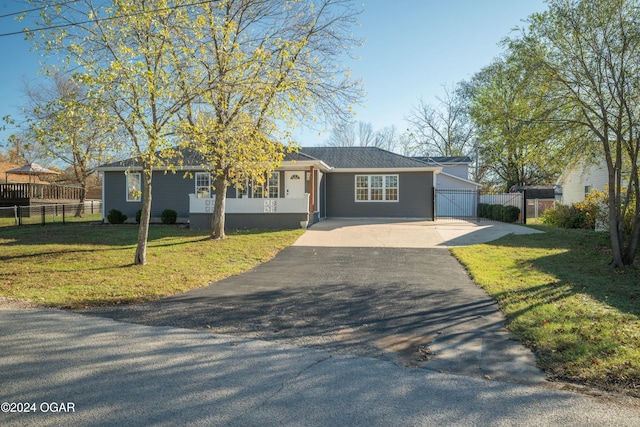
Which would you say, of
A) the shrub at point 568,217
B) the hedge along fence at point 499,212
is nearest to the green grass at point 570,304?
the shrub at point 568,217

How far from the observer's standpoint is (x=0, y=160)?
1794 inches

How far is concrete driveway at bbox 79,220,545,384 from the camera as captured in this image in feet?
16.1

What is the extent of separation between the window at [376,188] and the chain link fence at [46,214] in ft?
50.3

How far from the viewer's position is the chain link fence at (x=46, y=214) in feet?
73.2

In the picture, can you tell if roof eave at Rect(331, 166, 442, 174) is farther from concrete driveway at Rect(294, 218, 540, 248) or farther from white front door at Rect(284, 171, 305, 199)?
concrete driveway at Rect(294, 218, 540, 248)

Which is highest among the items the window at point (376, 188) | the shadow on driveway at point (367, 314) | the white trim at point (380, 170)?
the white trim at point (380, 170)

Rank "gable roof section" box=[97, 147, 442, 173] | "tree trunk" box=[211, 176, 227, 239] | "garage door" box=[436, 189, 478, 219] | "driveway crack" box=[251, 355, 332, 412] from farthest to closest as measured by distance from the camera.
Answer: "garage door" box=[436, 189, 478, 219] → "gable roof section" box=[97, 147, 442, 173] → "tree trunk" box=[211, 176, 227, 239] → "driveway crack" box=[251, 355, 332, 412]

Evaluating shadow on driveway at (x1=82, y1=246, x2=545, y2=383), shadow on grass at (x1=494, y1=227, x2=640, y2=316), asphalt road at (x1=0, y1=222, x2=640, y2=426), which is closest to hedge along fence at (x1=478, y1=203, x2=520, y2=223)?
shadow on grass at (x1=494, y1=227, x2=640, y2=316)

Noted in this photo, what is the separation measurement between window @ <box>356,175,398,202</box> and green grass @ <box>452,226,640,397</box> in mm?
9366

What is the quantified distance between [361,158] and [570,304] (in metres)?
18.1

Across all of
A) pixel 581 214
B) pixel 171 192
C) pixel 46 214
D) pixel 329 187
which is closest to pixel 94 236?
pixel 171 192

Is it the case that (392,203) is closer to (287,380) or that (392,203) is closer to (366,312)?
(366,312)

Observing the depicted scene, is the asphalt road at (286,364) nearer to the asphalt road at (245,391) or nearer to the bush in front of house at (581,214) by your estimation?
the asphalt road at (245,391)

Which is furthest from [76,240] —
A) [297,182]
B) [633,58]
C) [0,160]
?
[0,160]
